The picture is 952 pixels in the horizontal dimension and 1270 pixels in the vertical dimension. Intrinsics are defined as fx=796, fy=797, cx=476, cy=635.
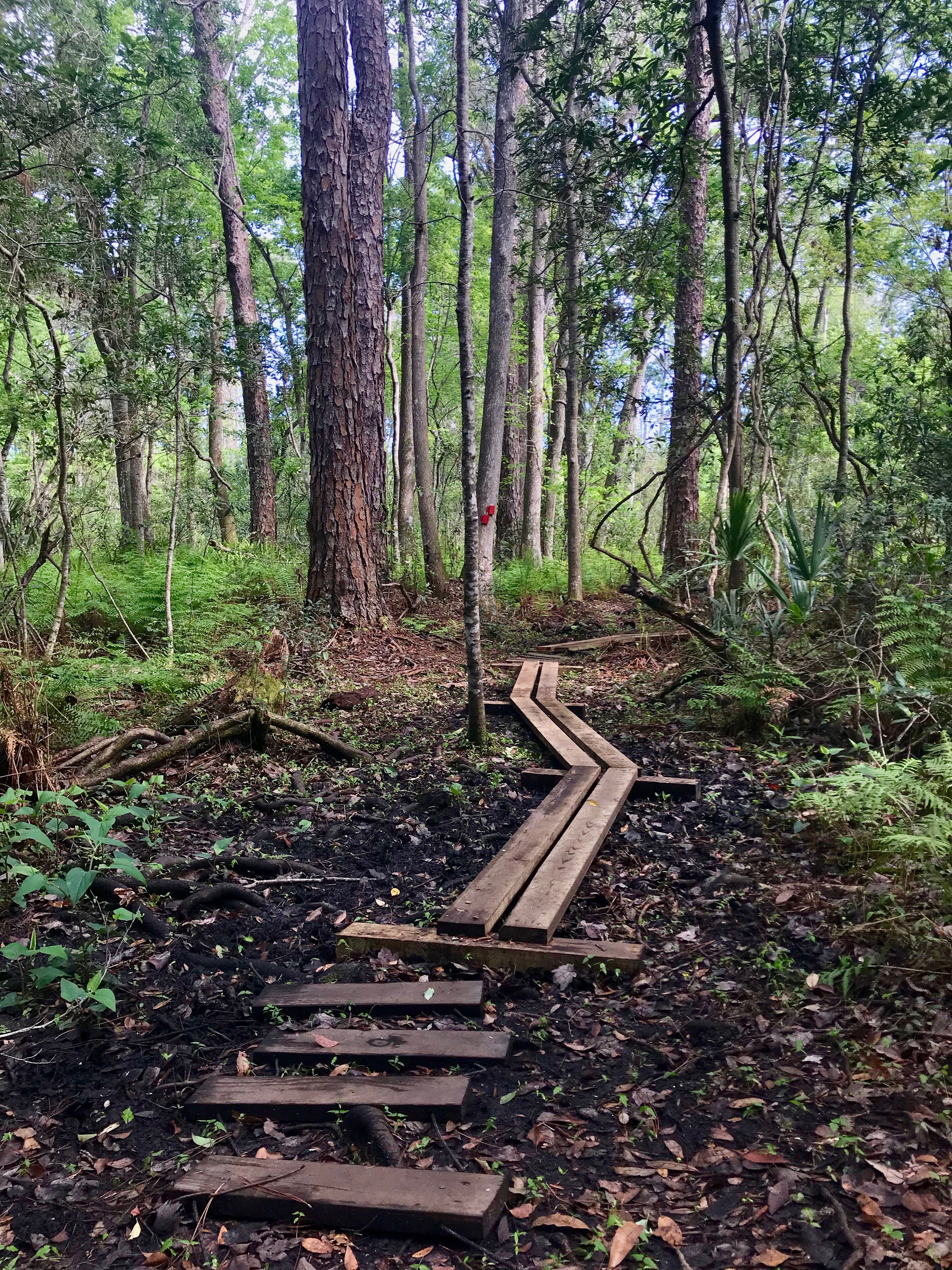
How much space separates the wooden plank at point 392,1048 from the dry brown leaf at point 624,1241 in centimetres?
76

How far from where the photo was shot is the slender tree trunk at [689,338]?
10492mm

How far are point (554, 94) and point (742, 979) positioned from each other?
8027mm

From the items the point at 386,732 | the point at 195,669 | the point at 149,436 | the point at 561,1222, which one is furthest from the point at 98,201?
the point at 561,1222

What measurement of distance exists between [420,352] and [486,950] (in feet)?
42.0

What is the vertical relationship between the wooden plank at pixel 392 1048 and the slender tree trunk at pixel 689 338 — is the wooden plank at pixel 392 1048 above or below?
below

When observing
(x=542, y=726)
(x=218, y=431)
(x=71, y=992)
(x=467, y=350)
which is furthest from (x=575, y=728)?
(x=218, y=431)

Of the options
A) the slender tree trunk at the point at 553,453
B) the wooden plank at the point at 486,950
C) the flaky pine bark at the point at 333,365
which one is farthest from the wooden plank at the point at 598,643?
the slender tree trunk at the point at 553,453

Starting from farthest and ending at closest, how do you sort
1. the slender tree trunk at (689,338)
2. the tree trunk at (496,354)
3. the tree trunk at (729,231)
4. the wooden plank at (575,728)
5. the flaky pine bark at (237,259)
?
1. the flaky pine bark at (237,259)
2. the tree trunk at (496,354)
3. the slender tree trunk at (689,338)
4. the tree trunk at (729,231)
5. the wooden plank at (575,728)

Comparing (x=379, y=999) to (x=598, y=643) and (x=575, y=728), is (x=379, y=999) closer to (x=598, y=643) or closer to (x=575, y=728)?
(x=575, y=728)

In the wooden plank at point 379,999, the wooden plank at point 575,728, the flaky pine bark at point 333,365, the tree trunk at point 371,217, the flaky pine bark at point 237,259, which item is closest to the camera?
the wooden plank at point 379,999

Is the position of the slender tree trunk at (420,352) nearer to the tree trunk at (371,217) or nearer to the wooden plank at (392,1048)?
the tree trunk at (371,217)

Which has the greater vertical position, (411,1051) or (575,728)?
(575,728)

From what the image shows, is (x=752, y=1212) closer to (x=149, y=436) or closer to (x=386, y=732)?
(x=386, y=732)

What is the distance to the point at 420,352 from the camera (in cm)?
1446
